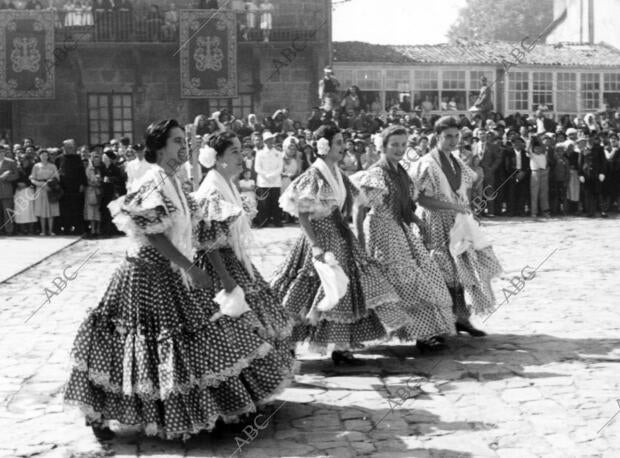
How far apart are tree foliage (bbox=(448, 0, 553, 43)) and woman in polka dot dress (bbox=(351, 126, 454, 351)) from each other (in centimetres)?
6459

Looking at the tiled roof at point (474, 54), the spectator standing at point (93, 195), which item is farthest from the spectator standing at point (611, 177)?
the tiled roof at point (474, 54)

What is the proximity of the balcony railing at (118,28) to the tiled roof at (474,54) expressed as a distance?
415 centimetres

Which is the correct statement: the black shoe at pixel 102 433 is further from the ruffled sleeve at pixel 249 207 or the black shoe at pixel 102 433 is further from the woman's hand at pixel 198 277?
the ruffled sleeve at pixel 249 207

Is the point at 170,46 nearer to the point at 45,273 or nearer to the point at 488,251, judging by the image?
the point at 45,273

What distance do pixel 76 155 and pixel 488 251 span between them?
450 inches

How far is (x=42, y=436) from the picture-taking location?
549cm

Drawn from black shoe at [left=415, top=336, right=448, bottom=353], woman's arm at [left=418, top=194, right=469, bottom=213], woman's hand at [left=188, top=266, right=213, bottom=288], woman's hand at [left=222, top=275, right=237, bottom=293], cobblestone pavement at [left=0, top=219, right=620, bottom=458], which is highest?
woman's arm at [left=418, top=194, right=469, bottom=213]

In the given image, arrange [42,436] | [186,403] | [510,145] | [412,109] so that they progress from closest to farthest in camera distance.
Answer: [186,403], [42,436], [510,145], [412,109]

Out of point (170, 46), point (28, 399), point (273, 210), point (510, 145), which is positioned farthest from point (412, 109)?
point (28, 399)

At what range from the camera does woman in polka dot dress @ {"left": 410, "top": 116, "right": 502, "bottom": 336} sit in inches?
304

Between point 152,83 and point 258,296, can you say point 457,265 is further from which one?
point 152,83

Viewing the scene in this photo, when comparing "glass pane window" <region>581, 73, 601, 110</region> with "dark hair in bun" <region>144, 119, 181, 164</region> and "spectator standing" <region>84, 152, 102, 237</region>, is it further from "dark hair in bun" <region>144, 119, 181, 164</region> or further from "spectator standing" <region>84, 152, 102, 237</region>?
"dark hair in bun" <region>144, 119, 181, 164</region>

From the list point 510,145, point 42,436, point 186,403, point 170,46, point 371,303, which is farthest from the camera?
point 170,46

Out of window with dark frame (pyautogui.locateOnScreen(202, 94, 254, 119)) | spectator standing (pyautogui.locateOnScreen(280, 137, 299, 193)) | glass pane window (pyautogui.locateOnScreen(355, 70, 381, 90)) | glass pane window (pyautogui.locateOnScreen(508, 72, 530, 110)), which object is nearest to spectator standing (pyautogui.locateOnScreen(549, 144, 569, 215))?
spectator standing (pyautogui.locateOnScreen(280, 137, 299, 193))
